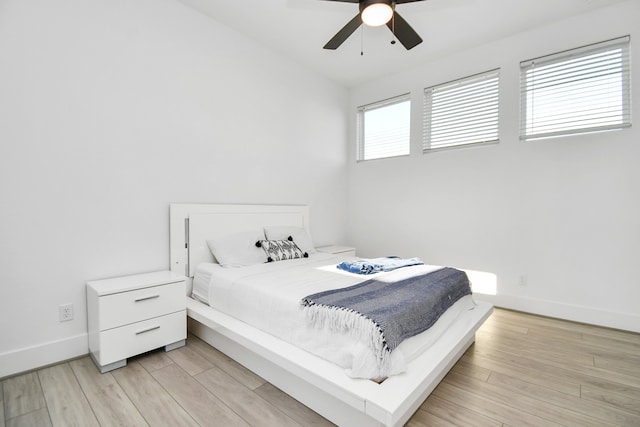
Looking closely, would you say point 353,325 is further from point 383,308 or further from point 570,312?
point 570,312

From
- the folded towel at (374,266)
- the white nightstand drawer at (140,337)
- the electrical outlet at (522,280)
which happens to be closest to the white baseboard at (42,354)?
the white nightstand drawer at (140,337)

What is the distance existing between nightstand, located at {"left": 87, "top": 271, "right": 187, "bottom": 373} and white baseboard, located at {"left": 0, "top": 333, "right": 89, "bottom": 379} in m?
0.10

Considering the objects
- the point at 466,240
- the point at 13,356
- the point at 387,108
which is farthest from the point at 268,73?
the point at 13,356

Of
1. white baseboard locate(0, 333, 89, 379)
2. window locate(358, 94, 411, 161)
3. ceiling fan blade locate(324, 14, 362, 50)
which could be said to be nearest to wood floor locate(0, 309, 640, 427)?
white baseboard locate(0, 333, 89, 379)

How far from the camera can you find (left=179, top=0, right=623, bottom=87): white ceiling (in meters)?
2.73

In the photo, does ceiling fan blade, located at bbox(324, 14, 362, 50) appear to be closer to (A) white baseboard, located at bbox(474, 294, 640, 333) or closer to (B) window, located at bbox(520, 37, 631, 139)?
(B) window, located at bbox(520, 37, 631, 139)

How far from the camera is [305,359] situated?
5.30ft

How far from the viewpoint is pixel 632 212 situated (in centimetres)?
265

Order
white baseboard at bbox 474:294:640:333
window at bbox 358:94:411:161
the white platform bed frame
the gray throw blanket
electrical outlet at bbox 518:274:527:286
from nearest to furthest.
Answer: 1. the white platform bed frame
2. the gray throw blanket
3. white baseboard at bbox 474:294:640:333
4. electrical outlet at bbox 518:274:527:286
5. window at bbox 358:94:411:161

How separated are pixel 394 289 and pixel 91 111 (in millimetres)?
2567

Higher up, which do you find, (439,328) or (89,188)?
(89,188)

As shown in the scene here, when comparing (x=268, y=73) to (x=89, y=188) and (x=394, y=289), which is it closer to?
(x=89, y=188)

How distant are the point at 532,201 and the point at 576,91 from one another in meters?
1.13

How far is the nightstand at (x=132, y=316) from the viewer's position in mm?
1964
